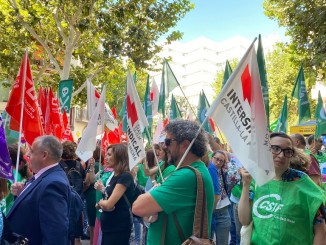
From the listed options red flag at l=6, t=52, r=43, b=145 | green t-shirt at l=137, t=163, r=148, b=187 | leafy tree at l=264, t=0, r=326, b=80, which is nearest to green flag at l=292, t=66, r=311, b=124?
green t-shirt at l=137, t=163, r=148, b=187

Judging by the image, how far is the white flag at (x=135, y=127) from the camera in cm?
454

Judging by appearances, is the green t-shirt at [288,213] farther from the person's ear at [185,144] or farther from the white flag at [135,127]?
the white flag at [135,127]

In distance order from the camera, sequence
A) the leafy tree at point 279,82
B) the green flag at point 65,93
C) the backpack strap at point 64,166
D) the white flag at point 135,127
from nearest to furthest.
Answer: the white flag at point 135,127 → the backpack strap at point 64,166 → the green flag at point 65,93 → the leafy tree at point 279,82

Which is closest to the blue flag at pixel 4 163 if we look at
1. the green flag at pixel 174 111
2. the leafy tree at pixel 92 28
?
the green flag at pixel 174 111

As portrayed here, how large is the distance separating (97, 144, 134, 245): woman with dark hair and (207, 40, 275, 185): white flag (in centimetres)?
198

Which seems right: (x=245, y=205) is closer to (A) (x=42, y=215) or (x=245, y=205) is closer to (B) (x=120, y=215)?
(A) (x=42, y=215)

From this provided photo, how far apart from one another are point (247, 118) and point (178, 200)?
75 centimetres

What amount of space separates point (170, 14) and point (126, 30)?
191 cm

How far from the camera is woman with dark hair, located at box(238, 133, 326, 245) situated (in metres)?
2.83

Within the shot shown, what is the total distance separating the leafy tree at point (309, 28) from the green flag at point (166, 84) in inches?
241

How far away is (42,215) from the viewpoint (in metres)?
3.08

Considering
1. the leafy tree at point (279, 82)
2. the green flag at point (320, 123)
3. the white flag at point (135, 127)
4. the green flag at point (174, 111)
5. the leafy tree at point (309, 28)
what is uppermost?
the leafy tree at point (279, 82)

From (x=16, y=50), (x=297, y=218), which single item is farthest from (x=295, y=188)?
(x=16, y=50)

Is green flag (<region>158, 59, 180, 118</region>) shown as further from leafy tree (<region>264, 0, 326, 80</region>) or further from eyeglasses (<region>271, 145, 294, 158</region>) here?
leafy tree (<region>264, 0, 326, 80</region>)
